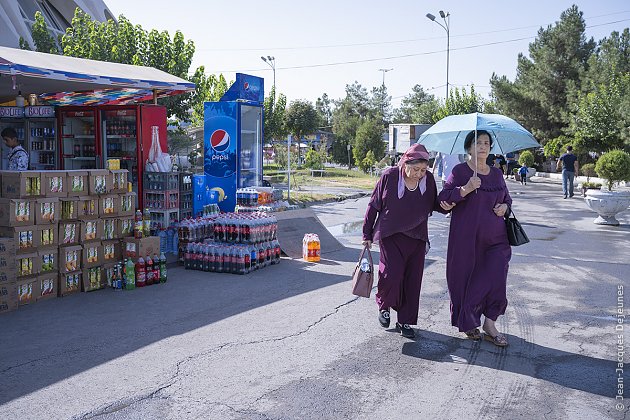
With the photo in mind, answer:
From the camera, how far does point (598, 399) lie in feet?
15.1

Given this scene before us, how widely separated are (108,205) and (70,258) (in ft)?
3.13

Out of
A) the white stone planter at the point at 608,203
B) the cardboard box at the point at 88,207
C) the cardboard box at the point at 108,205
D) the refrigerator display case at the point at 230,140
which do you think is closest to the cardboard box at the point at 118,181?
the cardboard box at the point at 108,205

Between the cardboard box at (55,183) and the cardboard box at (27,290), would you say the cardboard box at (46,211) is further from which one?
the cardboard box at (27,290)

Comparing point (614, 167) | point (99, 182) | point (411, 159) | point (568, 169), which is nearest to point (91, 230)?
point (99, 182)

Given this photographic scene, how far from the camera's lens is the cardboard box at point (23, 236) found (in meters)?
7.24

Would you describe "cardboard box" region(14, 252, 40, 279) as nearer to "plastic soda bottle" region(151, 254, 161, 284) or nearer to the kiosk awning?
"plastic soda bottle" region(151, 254, 161, 284)

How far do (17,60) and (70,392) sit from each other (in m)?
5.02

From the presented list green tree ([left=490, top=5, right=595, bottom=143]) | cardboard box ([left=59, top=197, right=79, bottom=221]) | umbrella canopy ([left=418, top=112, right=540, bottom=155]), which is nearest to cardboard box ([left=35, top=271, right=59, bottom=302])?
cardboard box ([left=59, top=197, right=79, bottom=221])

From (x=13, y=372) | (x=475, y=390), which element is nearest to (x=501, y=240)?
(x=475, y=390)

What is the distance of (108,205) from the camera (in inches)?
332

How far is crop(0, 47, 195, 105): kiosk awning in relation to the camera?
316 inches

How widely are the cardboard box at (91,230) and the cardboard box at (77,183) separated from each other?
389 mm

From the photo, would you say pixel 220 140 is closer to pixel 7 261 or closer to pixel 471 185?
pixel 7 261

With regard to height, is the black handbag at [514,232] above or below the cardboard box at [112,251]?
above
